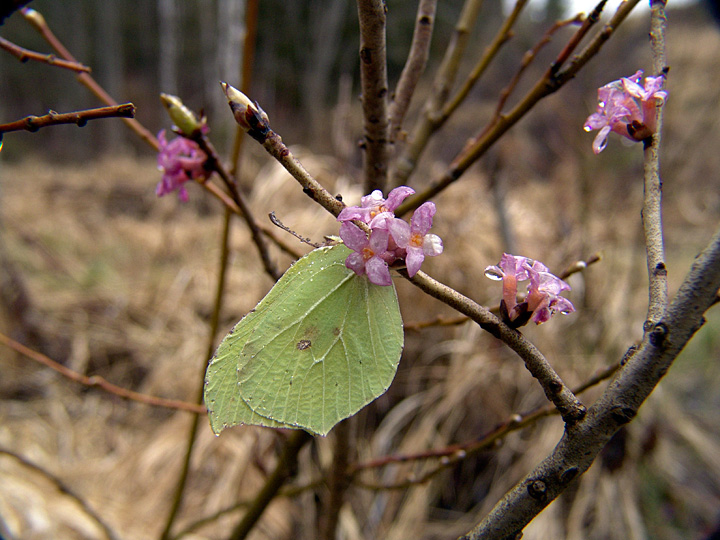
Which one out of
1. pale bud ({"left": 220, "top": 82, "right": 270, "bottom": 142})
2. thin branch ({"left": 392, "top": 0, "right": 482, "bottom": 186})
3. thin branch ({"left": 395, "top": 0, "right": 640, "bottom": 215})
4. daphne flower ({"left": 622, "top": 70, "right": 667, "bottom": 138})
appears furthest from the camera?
thin branch ({"left": 392, "top": 0, "right": 482, "bottom": 186})

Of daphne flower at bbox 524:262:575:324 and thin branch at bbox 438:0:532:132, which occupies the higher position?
thin branch at bbox 438:0:532:132

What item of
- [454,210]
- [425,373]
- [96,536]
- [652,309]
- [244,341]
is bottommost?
[96,536]

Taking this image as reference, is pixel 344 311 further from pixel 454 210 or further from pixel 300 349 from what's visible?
pixel 454 210

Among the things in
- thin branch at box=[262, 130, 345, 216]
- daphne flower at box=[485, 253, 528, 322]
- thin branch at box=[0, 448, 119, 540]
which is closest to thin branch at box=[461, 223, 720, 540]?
daphne flower at box=[485, 253, 528, 322]

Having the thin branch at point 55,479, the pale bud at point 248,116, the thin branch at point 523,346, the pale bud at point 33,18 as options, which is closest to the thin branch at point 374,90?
the pale bud at point 248,116

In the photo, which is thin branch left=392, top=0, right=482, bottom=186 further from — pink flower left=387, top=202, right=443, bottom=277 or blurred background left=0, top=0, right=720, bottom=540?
pink flower left=387, top=202, right=443, bottom=277

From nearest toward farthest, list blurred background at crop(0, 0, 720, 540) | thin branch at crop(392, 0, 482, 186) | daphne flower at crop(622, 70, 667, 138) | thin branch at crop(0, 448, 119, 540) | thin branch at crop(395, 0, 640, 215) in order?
daphne flower at crop(622, 70, 667, 138), thin branch at crop(395, 0, 640, 215), thin branch at crop(392, 0, 482, 186), thin branch at crop(0, 448, 119, 540), blurred background at crop(0, 0, 720, 540)

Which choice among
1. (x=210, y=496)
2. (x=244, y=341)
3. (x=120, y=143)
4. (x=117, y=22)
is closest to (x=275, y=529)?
(x=210, y=496)

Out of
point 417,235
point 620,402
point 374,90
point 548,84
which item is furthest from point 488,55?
point 620,402
